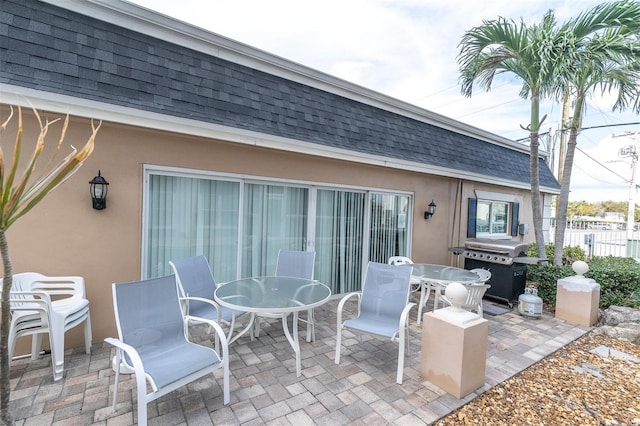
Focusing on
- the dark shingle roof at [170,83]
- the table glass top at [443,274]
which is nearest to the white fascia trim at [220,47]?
the dark shingle roof at [170,83]

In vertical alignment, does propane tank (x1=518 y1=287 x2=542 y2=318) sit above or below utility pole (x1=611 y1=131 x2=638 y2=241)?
below

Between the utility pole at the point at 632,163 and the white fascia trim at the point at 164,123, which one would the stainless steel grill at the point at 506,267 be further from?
the utility pole at the point at 632,163

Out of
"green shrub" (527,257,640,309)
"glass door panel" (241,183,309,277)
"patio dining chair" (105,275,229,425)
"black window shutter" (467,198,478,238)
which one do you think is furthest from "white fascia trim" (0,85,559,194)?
"green shrub" (527,257,640,309)

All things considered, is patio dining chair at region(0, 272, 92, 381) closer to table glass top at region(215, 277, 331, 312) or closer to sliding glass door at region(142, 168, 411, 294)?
sliding glass door at region(142, 168, 411, 294)

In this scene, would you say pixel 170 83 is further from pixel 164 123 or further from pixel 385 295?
pixel 385 295

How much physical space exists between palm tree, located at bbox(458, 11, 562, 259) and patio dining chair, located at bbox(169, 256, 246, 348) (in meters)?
6.39

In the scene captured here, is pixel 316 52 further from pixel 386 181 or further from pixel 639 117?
pixel 639 117

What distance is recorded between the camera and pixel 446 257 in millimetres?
7562

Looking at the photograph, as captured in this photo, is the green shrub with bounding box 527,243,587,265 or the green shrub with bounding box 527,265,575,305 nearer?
the green shrub with bounding box 527,265,575,305

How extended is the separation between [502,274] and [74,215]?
23.7ft

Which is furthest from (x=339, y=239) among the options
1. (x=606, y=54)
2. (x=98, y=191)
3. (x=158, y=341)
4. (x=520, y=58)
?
(x=606, y=54)

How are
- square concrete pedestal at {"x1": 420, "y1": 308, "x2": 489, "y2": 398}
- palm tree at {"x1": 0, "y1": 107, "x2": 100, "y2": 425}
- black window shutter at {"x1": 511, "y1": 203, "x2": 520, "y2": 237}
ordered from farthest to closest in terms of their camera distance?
black window shutter at {"x1": 511, "y1": 203, "x2": 520, "y2": 237} → square concrete pedestal at {"x1": 420, "y1": 308, "x2": 489, "y2": 398} → palm tree at {"x1": 0, "y1": 107, "x2": 100, "y2": 425}

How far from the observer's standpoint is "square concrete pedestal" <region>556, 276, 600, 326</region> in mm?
4961

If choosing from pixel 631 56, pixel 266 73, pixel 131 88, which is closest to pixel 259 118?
pixel 266 73
